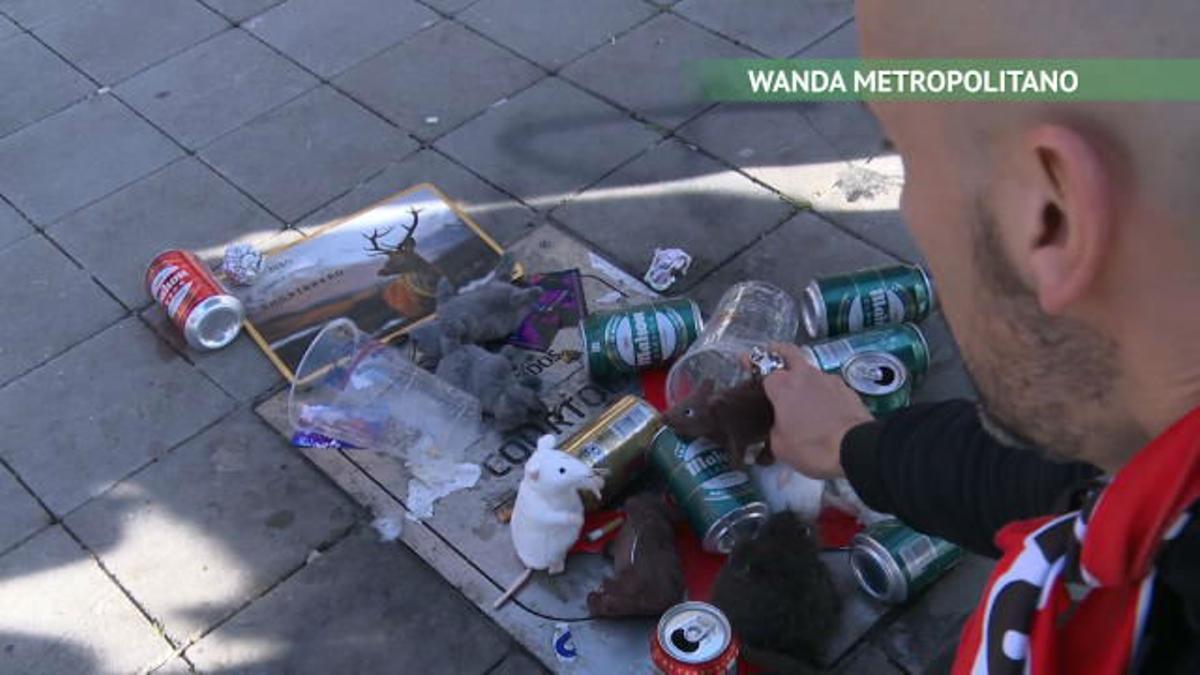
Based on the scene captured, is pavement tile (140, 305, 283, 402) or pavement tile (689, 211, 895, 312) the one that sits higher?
pavement tile (689, 211, 895, 312)

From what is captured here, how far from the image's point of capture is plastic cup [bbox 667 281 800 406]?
128 inches

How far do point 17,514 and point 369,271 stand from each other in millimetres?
Answer: 1261

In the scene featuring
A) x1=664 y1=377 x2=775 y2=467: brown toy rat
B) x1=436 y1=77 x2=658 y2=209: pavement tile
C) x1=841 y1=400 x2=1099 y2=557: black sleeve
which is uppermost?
x1=841 y1=400 x2=1099 y2=557: black sleeve

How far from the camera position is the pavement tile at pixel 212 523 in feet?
10.1

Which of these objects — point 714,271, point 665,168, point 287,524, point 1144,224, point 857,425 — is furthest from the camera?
point 665,168

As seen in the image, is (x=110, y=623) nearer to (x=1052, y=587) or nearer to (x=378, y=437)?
(x=378, y=437)

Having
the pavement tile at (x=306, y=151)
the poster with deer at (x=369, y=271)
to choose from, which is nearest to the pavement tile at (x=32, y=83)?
the pavement tile at (x=306, y=151)

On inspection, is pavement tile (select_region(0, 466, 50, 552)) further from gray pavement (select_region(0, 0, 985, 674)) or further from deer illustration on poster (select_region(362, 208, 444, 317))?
deer illustration on poster (select_region(362, 208, 444, 317))

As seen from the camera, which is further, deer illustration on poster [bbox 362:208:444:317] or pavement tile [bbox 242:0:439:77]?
pavement tile [bbox 242:0:439:77]

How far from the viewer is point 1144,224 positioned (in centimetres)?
104

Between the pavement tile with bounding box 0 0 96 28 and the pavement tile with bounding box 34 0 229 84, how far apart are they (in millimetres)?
32

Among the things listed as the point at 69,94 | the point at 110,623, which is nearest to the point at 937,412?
the point at 110,623

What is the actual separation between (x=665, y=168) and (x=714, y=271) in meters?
0.57

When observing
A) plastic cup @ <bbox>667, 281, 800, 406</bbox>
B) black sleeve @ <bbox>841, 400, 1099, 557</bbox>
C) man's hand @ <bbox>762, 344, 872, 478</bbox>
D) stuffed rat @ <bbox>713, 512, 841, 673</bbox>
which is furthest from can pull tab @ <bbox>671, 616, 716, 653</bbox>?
plastic cup @ <bbox>667, 281, 800, 406</bbox>
